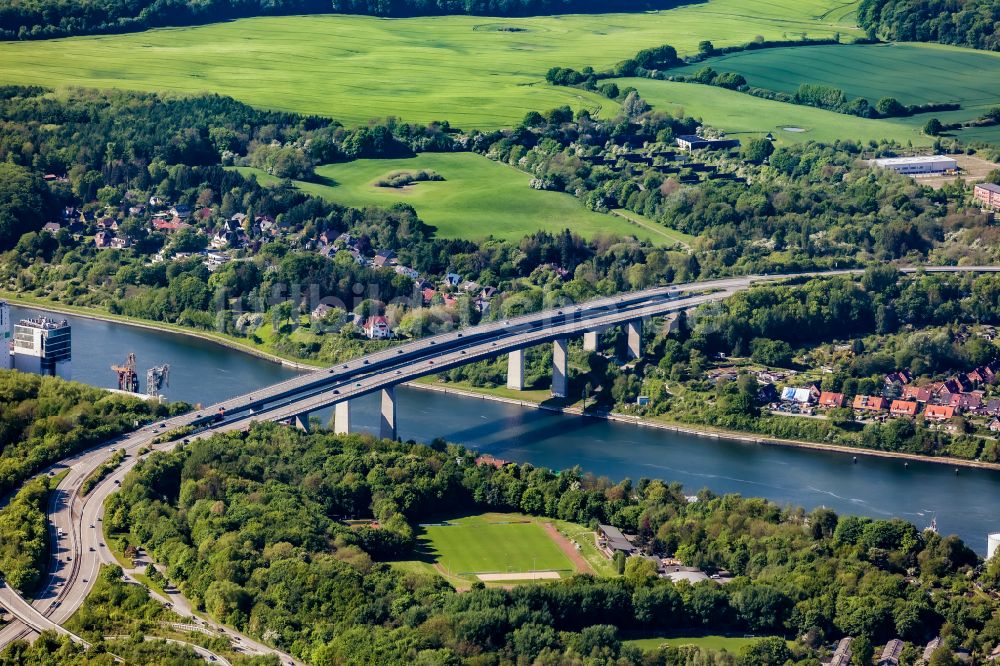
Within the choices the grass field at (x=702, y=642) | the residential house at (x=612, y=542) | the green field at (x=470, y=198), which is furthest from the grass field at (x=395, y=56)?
the grass field at (x=702, y=642)

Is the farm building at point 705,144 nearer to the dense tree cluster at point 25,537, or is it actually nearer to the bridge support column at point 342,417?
the bridge support column at point 342,417

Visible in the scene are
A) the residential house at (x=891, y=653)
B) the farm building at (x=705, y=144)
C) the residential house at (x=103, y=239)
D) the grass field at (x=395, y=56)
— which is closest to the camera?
the residential house at (x=891, y=653)

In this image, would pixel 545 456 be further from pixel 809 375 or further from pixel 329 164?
pixel 329 164

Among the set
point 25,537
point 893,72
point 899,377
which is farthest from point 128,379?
point 893,72

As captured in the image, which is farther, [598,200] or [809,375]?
[598,200]

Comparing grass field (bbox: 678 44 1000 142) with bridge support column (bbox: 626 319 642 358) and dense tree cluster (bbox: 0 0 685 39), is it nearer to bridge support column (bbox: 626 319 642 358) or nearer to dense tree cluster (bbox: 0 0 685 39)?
dense tree cluster (bbox: 0 0 685 39)

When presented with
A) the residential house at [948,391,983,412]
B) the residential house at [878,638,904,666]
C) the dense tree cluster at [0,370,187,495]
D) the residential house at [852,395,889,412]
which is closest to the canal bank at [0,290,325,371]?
the dense tree cluster at [0,370,187,495]

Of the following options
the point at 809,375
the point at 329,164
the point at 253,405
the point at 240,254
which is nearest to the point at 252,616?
the point at 253,405
